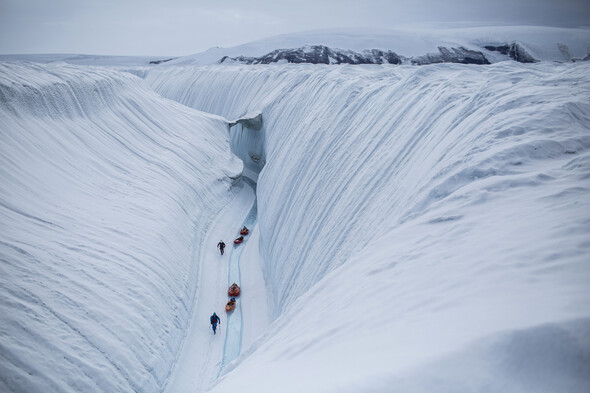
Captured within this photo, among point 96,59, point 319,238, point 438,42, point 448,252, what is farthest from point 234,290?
point 96,59

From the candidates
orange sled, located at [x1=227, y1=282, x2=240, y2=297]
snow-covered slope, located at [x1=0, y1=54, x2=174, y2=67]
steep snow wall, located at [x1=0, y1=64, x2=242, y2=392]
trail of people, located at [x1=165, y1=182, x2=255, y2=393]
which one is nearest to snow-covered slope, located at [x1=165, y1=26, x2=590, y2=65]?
snow-covered slope, located at [x1=0, y1=54, x2=174, y2=67]

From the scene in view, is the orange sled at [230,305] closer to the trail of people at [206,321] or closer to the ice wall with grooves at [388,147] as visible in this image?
the trail of people at [206,321]

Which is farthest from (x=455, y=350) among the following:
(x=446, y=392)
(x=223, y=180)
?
(x=223, y=180)

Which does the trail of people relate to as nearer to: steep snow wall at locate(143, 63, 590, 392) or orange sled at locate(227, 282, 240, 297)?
orange sled at locate(227, 282, 240, 297)

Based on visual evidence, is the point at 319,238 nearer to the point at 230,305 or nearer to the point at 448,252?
the point at 230,305

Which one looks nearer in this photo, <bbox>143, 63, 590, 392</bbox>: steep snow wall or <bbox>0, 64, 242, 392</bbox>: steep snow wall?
<bbox>143, 63, 590, 392</bbox>: steep snow wall

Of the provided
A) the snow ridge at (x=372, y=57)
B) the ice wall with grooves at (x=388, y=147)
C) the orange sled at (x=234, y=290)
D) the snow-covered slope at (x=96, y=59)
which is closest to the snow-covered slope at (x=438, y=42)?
the snow ridge at (x=372, y=57)

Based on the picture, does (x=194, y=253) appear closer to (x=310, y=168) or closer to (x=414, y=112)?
(x=310, y=168)
